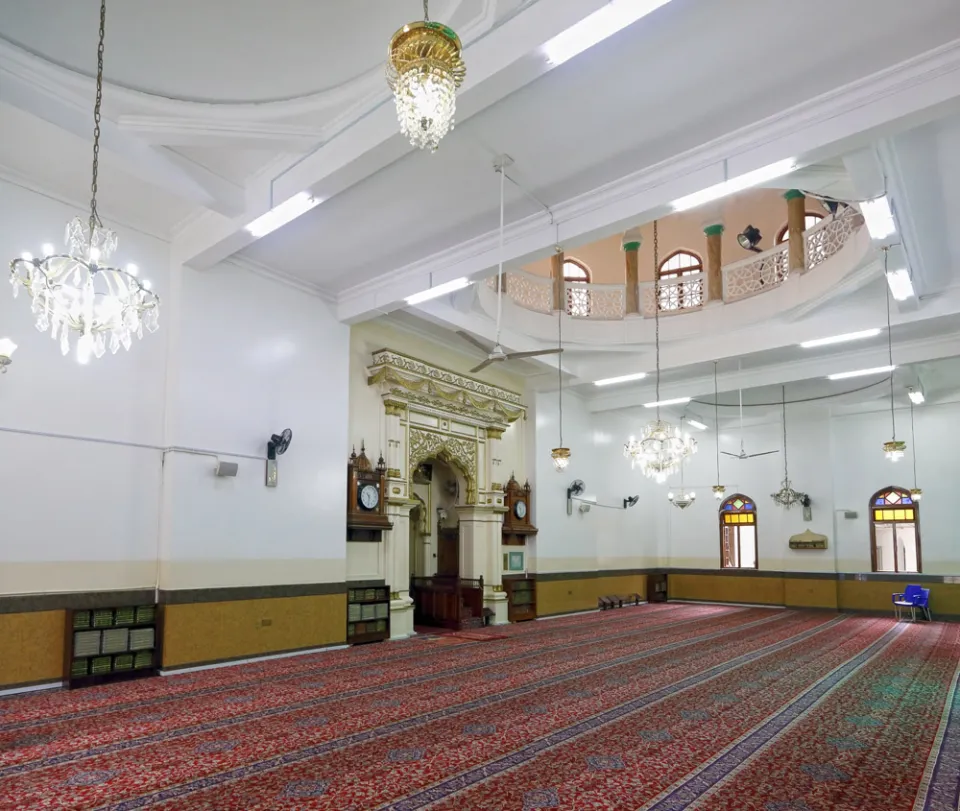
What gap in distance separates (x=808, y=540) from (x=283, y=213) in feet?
36.8

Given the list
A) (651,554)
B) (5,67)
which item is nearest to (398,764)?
(5,67)

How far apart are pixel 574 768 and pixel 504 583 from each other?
696 centimetres

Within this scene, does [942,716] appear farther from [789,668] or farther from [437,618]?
[437,618]

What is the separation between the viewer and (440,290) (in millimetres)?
7520

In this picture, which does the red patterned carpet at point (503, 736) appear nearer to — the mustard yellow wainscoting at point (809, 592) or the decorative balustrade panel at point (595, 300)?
the decorative balustrade panel at point (595, 300)

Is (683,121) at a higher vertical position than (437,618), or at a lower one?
higher

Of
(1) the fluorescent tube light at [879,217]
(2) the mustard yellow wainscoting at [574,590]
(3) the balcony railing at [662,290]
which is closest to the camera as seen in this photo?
(1) the fluorescent tube light at [879,217]

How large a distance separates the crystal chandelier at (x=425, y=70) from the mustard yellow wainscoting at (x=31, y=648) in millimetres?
5000

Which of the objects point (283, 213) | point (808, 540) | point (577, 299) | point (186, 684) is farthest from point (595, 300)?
point (186, 684)

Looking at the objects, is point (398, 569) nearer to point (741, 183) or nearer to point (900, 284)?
point (741, 183)

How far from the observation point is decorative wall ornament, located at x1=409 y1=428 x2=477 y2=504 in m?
9.30

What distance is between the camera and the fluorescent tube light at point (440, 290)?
732 centimetres

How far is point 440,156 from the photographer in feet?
18.0

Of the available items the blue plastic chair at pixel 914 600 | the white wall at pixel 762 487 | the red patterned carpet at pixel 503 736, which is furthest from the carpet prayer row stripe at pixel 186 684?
the blue plastic chair at pixel 914 600
